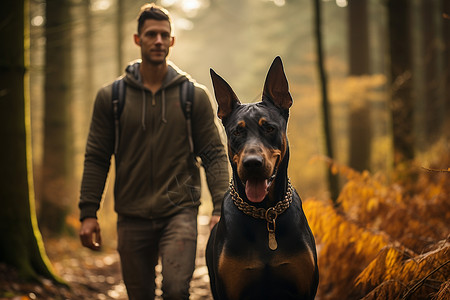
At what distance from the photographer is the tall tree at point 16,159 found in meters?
6.18

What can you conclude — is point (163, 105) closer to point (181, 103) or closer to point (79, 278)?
point (181, 103)

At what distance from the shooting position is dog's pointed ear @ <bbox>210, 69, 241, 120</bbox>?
3.14 meters

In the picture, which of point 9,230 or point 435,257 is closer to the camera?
point 435,257

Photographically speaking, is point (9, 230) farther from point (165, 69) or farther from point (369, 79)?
point (369, 79)

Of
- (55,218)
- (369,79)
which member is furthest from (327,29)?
(55,218)

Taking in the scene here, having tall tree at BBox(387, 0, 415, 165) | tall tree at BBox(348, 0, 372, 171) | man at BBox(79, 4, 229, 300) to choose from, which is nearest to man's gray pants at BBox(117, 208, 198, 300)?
man at BBox(79, 4, 229, 300)

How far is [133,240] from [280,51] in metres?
21.1

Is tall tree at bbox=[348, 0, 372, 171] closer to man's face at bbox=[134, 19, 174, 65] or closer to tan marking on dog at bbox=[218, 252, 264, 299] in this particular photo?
man's face at bbox=[134, 19, 174, 65]

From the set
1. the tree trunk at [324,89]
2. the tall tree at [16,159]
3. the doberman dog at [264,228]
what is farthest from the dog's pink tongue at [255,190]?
the tree trunk at [324,89]

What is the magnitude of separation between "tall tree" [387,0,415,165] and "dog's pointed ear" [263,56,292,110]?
19.0 ft

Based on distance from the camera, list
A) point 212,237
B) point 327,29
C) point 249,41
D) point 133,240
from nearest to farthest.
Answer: point 212,237
point 133,240
point 327,29
point 249,41

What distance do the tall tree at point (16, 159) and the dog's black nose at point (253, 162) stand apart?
15.3 ft

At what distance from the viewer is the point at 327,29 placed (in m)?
23.8

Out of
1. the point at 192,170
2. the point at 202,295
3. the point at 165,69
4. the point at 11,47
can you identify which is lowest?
the point at 202,295
